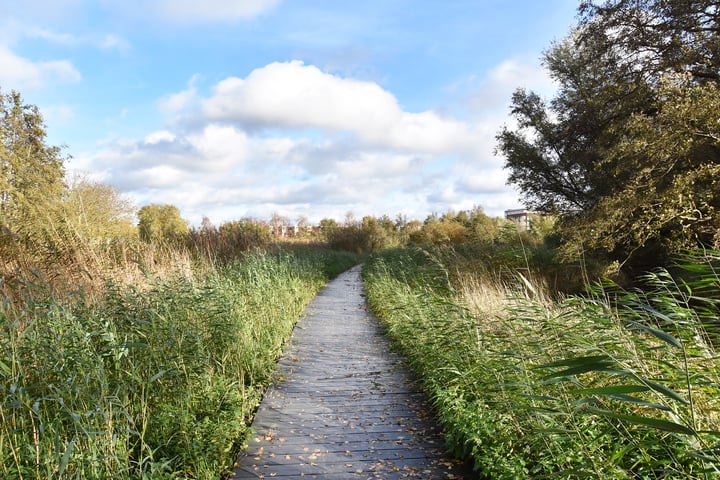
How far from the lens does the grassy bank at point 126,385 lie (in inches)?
108

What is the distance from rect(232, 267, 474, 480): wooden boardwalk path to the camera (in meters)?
3.51

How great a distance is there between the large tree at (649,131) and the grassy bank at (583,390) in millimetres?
6026

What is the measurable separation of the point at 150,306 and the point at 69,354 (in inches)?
60.6

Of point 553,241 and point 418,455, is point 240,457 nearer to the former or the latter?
point 418,455

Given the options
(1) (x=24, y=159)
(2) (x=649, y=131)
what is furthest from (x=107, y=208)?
(2) (x=649, y=131)

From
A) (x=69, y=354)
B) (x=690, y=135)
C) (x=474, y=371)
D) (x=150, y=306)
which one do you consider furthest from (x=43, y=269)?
→ (x=690, y=135)

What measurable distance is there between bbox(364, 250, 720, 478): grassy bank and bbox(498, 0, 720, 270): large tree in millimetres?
6026

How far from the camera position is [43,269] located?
6375 mm

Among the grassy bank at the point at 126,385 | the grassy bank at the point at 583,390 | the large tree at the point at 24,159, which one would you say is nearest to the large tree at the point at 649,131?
the grassy bank at the point at 583,390

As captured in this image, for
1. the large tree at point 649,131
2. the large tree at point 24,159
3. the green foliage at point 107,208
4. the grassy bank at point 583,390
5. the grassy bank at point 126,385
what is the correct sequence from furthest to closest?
the green foliage at point 107,208 < the large tree at point 24,159 < the large tree at point 649,131 < the grassy bank at point 126,385 < the grassy bank at point 583,390

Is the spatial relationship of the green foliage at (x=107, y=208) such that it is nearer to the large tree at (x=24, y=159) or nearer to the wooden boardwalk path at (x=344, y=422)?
the large tree at (x=24, y=159)

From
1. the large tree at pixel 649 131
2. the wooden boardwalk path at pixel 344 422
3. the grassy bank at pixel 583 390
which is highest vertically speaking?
the large tree at pixel 649 131

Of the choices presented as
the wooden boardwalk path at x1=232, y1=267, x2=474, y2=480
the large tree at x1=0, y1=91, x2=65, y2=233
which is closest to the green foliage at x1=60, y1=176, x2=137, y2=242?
the large tree at x1=0, y1=91, x2=65, y2=233

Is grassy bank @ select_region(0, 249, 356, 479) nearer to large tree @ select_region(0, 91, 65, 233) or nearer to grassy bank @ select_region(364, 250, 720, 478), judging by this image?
grassy bank @ select_region(364, 250, 720, 478)
